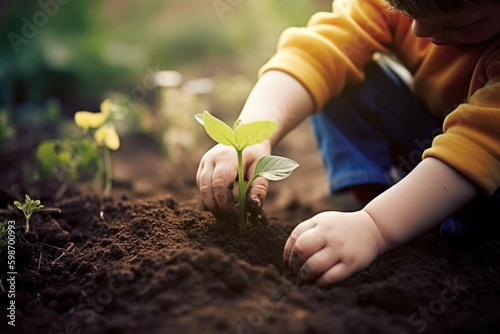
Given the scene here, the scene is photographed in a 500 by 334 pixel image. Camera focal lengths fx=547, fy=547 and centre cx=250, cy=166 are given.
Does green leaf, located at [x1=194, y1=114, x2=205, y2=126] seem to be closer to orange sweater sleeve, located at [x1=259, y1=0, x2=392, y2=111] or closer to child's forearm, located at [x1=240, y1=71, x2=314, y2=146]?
child's forearm, located at [x1=240, y1=71, x2=314, y2=146]

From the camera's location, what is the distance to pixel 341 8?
187 cm

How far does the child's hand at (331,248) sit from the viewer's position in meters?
1.21

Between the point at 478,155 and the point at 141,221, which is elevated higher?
the point at 478,155

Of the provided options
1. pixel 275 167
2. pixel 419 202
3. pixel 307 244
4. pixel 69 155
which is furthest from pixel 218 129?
pixel 69 155

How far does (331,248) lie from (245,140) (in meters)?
0.33

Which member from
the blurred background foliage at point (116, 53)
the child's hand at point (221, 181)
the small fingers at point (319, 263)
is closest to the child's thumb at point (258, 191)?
the child's hand at point (221, 181)

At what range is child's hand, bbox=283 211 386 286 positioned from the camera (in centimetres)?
121

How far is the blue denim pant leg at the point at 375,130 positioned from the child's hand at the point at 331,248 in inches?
28.6

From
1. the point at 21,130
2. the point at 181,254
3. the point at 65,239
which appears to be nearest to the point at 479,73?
the point at 181,254

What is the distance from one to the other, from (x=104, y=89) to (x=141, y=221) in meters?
2.35

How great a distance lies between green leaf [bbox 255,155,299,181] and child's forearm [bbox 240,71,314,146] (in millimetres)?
280

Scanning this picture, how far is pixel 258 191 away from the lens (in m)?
1.45

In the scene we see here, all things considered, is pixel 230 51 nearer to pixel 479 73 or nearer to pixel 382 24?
pixel 382 24

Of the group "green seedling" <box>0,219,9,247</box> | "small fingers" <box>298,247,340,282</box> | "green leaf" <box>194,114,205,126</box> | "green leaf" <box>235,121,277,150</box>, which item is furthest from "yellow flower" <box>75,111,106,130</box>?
"small fingers" <box>298,247,340,282</box>
